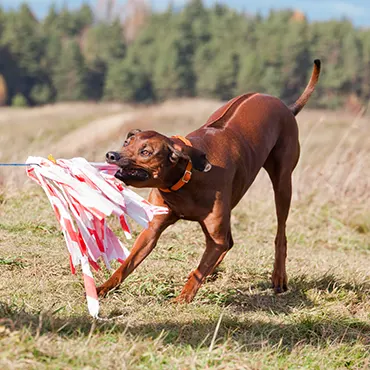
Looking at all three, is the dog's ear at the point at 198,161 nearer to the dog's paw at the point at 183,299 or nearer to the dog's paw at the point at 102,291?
the dog's paw at the point at 183,299

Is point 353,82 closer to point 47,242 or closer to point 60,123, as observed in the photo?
point 60,123

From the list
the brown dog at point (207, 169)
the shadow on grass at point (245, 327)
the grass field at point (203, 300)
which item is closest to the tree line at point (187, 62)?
the grass field at point (203, 300)

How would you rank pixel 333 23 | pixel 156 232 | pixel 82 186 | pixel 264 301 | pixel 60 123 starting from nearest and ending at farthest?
1. pixel 82 186
2. pixel 156 232
3. pixel 264 301
4. pixel 60 123
5. pixel 333 23

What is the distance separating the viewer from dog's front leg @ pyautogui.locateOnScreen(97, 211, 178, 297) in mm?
4402

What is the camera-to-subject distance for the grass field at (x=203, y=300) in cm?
323

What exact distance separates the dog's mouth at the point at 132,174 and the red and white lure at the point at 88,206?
3.3 inches

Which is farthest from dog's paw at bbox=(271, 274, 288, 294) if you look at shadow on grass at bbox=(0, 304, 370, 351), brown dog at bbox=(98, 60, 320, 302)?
shadow on grass at bbox=(0, 304, 370, 351)

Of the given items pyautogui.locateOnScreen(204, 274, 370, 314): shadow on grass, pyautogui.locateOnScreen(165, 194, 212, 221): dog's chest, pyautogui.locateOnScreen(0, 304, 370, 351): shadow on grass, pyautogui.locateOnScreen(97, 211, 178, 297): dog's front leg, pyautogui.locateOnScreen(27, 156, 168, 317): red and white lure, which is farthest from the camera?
pyautogui.locateOnScreen(204, 274, 370, 314): shadow on grass

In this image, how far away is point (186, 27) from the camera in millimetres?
72938

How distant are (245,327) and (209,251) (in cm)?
53

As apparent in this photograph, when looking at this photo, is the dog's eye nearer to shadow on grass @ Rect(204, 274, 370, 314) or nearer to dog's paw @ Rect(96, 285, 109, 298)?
dog's paw @ Rect(96, 285, 109, 298)

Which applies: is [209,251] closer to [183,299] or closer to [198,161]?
[183,299]

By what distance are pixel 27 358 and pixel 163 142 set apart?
5.30ft

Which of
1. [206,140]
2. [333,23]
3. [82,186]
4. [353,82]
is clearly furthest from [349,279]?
[333,23]
